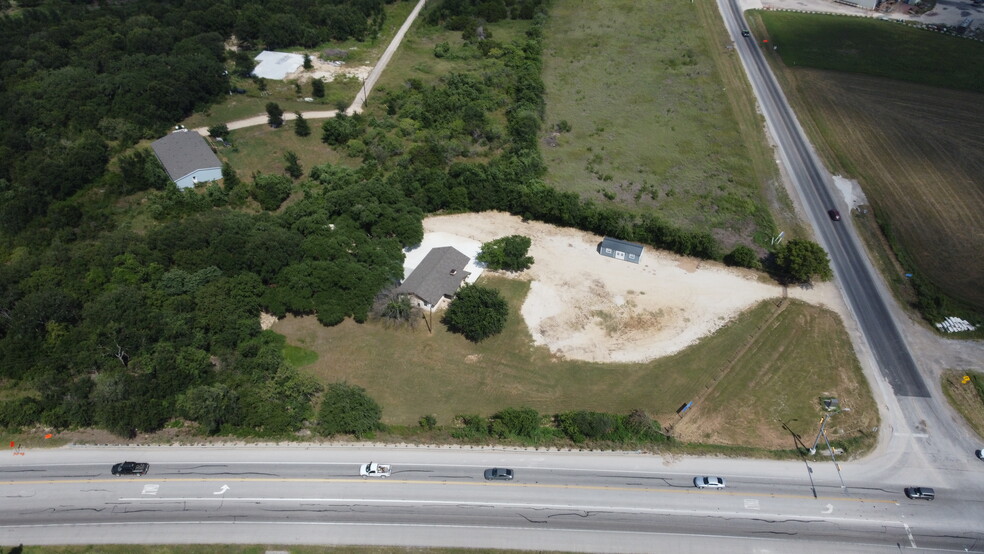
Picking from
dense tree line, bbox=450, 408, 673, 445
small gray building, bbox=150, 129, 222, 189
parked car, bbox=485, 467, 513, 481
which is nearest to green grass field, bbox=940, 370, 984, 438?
dense tree line, bbox=450, 408, 673, 445

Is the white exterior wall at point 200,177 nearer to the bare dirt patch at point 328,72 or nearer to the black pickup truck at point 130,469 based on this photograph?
the bare dirt patch at point 328,72

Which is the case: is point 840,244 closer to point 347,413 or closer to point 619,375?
point 619,375

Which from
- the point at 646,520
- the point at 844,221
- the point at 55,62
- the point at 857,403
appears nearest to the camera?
the point at 646,520

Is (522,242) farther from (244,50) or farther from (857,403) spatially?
(244,50)

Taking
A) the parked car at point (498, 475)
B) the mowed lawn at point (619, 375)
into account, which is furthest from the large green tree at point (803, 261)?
the parked car at point (498, 475)

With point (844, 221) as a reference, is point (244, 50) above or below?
above

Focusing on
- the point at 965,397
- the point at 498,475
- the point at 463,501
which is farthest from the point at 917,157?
the point at 463,501

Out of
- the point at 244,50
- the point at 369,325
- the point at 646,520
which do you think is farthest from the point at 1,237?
the point at 646,520
